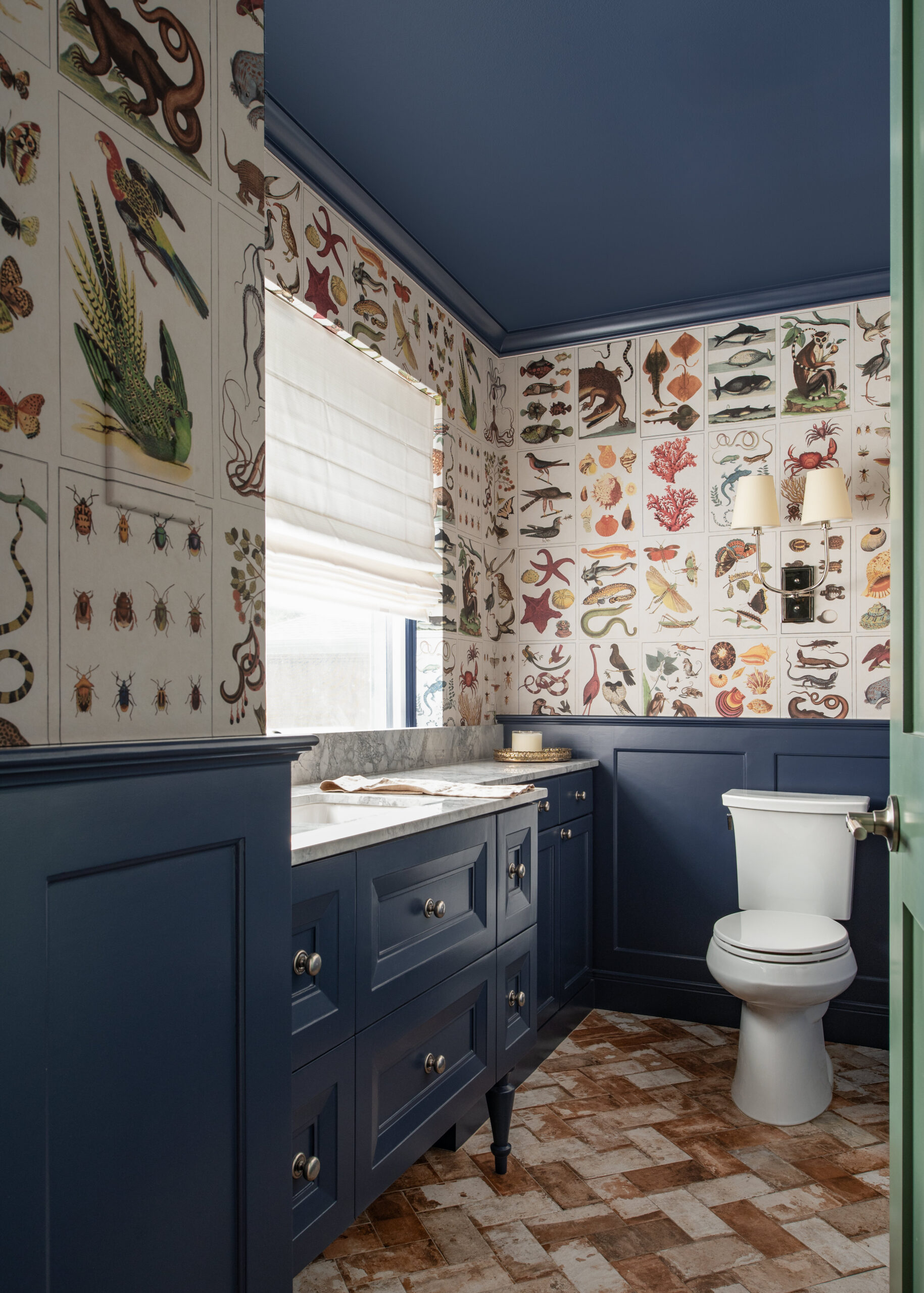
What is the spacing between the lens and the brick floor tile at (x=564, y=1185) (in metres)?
2.00

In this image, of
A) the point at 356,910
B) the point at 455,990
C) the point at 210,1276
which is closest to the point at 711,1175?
the point at 455,990

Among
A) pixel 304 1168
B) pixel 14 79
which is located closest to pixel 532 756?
pixel 304 1168

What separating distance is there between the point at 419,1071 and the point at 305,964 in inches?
21.8

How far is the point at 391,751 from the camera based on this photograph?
2777 millimetres

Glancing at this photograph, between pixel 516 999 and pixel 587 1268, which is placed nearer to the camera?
pixel 587 1268

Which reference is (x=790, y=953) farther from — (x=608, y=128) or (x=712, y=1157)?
(x=608, y=128)

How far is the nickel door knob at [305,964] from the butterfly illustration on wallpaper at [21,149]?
1.07 metres

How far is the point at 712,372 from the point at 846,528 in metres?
0.76

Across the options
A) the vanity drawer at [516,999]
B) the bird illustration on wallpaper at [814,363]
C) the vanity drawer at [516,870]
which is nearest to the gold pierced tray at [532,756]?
the vanity drawer at [516,870]

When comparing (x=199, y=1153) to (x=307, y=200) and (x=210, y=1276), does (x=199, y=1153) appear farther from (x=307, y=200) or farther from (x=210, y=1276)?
(x=307, y=200)

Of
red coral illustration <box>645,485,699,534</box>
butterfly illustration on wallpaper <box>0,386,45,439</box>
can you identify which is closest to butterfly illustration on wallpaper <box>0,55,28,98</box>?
butterfly illustration on wallpaper <box>0,386,45,439</box>

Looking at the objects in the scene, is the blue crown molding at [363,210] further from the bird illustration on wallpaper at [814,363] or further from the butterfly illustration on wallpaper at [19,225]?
the butterfly illustration on wallpaper at [19,225]

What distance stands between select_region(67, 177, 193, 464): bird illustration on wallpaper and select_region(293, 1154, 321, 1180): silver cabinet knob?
106cm

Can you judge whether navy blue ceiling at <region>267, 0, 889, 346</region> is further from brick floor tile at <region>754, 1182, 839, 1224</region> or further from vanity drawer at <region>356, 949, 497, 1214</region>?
brick floor tile at <region>754, 1182, 839, 1224</region>
